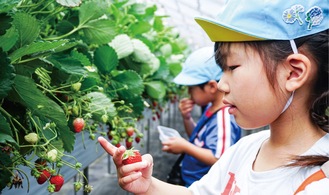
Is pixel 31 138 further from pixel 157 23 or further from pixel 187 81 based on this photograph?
pixel 157 23

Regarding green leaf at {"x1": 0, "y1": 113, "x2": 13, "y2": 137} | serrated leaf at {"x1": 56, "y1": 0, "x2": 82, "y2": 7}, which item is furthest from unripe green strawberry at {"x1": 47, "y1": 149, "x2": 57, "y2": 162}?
serrated leaf at {"x1": 56, "y1": 0, "x2": 82, "y2": 7}

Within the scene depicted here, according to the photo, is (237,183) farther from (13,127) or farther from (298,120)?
(13,127)

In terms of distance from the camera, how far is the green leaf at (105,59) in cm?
141

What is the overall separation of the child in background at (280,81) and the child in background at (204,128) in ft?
3.30

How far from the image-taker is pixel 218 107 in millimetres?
2193

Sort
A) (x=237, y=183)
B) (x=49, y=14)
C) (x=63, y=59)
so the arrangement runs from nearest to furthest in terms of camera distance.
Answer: (x=63, y=59), (x=237, y=183), (x=49, y=14)

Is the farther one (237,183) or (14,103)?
(237,183)

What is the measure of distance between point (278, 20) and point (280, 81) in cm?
12

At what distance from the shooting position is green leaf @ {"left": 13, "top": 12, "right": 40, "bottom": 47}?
85cm

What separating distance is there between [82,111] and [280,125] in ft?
1.57

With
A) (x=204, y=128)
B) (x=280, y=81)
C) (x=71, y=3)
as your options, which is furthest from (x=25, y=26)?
(x=204, y=128)

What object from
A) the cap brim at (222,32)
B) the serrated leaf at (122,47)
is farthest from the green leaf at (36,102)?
the serrated leaf at (122,47)

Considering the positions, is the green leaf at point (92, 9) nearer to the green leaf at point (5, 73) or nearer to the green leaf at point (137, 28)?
the green leaf at point (5, 73)

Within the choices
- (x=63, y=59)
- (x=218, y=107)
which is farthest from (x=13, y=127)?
(x=218, y=107)
